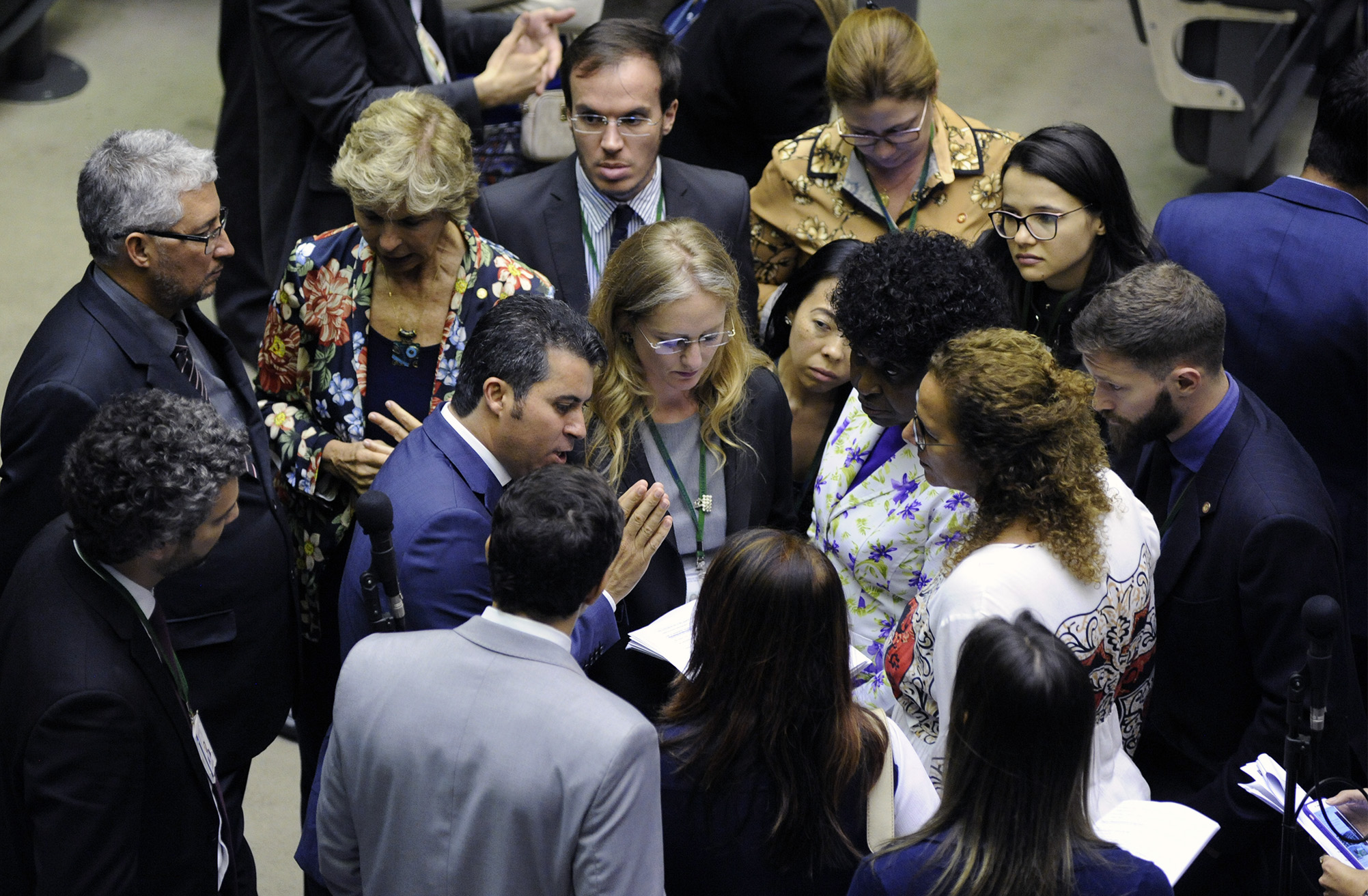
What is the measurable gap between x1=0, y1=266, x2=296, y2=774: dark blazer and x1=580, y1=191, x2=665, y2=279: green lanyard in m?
1.01

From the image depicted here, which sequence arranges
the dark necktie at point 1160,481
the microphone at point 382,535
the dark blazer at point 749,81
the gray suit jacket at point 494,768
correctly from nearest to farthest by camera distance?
the gray suit jacket at point 494,768 → the microphone at point 382,535 → the dark necktie at point 1160,481 → the dark blazer at point 749,81

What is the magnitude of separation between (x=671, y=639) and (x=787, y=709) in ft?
2.24

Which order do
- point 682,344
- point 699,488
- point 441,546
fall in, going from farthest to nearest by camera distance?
point 699,488
point 682,344
point 441,546

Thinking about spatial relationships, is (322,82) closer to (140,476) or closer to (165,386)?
(165,386)

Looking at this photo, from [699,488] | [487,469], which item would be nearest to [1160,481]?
[699,488]

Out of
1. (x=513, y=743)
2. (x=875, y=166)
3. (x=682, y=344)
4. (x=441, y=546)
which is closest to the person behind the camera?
(x=513, y=743)

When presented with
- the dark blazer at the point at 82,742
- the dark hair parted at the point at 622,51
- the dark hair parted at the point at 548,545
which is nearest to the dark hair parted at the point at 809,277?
the dark hair parted at the point at 622,51

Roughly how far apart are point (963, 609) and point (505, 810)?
863 mm

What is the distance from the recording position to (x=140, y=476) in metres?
2.34

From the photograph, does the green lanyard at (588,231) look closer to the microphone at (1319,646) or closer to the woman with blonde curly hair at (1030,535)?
the woman with blonde curly hair at (1030,535)

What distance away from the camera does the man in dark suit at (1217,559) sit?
2646mm

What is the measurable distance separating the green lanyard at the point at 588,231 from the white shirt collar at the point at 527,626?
178 centimetres

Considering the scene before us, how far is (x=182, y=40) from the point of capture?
25.2 ft

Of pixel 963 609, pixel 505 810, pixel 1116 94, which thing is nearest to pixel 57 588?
pixel 505 810
